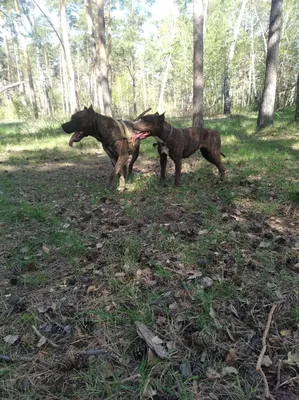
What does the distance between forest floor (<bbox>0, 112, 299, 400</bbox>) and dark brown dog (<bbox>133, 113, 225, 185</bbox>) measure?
26.3 inches

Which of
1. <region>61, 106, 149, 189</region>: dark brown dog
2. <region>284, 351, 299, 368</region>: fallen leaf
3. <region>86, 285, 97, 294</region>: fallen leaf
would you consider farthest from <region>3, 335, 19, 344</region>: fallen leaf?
<region>61, 106, 149, 189</region>: dark brown dog

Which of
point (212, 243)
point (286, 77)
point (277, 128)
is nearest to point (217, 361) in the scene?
point (212, 243)

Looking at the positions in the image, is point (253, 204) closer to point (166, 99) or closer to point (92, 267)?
point (92, 267)

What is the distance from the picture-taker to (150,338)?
5.82ft

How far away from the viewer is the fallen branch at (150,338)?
1.67 metres

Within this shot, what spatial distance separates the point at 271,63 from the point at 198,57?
2807 mm

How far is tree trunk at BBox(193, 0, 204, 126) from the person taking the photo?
31.4 feet

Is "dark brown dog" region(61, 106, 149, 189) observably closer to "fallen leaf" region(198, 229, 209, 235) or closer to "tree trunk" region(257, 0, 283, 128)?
"fallen leaf" region(198, 229, 209, 235)

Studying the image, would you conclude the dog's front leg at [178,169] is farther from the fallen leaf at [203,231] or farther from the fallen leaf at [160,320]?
the fallen leaf at [160,320]

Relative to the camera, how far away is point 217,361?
5.41 ft

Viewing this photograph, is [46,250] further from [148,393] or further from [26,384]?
[148,393]

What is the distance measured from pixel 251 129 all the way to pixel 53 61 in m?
57.4

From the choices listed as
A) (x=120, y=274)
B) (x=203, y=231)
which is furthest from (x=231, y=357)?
(x=203, y=231)

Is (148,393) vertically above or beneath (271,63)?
beneath
